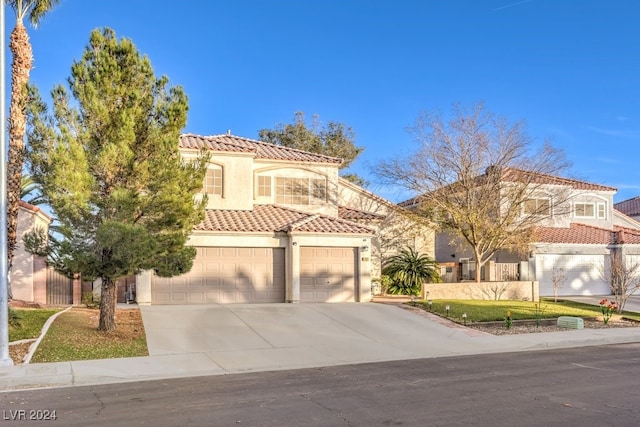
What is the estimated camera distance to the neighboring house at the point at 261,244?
20938 millimetres

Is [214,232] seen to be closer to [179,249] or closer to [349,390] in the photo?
[179,249]

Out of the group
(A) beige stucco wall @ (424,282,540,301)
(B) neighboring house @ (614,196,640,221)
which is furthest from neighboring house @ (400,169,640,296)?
(B) neighboring house @ (614,196,640,221)

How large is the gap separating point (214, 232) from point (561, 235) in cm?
1898

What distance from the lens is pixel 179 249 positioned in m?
14.9

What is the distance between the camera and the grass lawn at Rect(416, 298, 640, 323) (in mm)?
19453

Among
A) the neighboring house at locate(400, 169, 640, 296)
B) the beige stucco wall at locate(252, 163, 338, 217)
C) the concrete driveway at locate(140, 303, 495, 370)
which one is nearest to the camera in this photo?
the concrete driveway at locate(140, 303, 495, 370)

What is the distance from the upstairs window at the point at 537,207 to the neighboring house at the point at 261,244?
810 centimetres

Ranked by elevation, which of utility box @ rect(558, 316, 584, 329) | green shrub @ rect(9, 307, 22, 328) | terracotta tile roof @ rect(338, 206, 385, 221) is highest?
terracotta tile roof @ rect(338, 206, 385, 221)

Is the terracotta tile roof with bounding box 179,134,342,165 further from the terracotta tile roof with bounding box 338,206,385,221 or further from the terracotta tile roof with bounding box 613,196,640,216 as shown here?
the terracotta tile roof with bounding box 613,196,640,216

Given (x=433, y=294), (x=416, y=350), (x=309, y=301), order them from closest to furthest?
(x=416, y=350) → (x=309, y=301) → (x=433, y=294)

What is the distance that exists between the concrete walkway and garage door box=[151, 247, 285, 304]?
44.8 inches

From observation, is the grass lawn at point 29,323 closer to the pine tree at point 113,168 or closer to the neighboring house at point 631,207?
the pine tree at point 113,168

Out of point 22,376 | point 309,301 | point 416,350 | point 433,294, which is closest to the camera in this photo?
point 22,376

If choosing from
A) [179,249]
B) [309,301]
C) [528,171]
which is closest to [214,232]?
[309,301]
